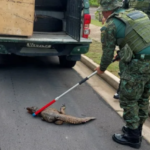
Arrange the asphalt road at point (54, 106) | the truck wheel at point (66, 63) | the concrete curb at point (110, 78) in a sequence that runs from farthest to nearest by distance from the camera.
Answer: the truck wheel at point (66, 63) < the concrete curb at point (110, 78) < the asphalt road at point (54, 106)

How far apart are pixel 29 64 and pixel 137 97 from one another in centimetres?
402

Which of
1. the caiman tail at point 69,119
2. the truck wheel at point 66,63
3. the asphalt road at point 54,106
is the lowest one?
the asphalt road at point 54,106

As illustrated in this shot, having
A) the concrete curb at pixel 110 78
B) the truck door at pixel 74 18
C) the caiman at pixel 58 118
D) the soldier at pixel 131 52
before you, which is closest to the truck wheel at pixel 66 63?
the concrete curb at pixel 110 78

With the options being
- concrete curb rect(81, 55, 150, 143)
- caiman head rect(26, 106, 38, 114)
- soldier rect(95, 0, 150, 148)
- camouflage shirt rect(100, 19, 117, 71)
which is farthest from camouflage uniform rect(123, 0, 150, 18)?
caiman head rect(26, 106, 38, 114)

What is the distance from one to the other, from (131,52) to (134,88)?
402 mm

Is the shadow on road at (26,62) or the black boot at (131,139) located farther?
the shadow on road at (26,62)

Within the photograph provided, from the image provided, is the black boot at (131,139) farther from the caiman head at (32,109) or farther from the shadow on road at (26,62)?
the shadow on road at (26,62)

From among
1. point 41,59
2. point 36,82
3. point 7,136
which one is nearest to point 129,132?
point 7,136

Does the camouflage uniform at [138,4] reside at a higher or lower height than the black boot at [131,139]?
higher

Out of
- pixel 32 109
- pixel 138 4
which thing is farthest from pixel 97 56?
pixel 32 109

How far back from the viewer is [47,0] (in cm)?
677

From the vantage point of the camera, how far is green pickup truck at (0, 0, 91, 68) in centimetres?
542

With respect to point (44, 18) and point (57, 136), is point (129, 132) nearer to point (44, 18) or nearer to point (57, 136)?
Result: point (57, 136)

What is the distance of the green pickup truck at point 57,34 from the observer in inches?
213
